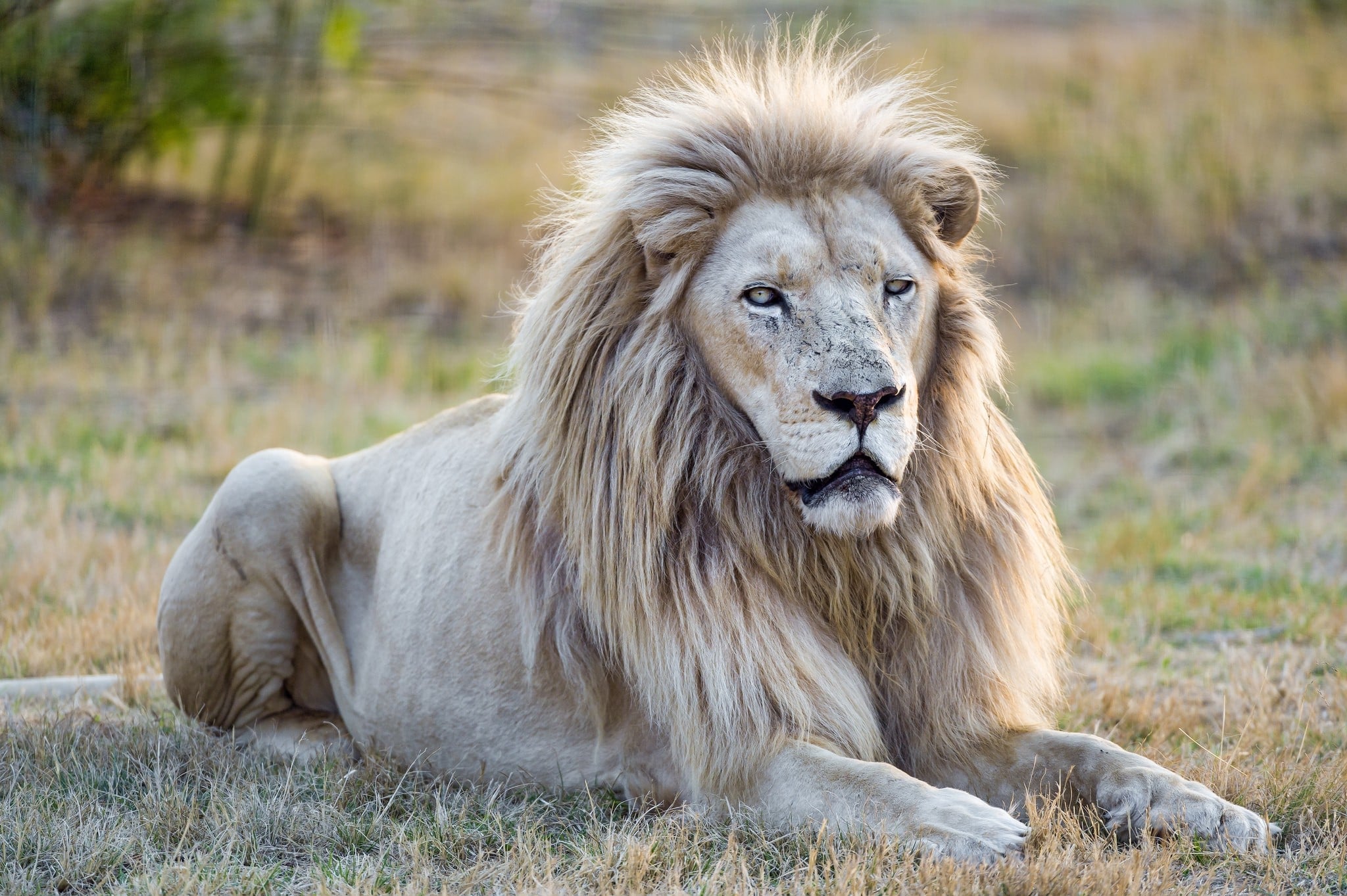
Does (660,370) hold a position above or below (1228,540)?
above

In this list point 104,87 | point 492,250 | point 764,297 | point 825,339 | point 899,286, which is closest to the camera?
point 825,339

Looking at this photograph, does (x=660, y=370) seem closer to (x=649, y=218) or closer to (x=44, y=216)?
(x=649, y=218)

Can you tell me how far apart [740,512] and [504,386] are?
3646mm

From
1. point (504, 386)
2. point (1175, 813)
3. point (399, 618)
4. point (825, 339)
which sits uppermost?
point (825, 339)

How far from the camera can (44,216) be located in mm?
11945

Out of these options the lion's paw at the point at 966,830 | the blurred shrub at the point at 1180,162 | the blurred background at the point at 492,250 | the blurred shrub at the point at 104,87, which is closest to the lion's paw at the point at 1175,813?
the lion's paw at the point at 966,830

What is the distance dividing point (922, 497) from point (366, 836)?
65.0 inches

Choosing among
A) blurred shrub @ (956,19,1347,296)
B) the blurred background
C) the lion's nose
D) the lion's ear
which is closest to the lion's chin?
the lion's nose

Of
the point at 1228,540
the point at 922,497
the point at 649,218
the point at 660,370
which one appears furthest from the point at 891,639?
the point at 1228,540

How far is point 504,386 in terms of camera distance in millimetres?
7102

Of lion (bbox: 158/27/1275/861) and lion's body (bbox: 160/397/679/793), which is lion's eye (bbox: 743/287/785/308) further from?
lion's body (bbox: 160/397/679/793)

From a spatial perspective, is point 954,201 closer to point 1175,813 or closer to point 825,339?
point 825,339

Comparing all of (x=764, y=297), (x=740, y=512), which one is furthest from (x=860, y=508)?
(x=764, y=297)

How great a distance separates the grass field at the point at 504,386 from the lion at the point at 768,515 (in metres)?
0.20
